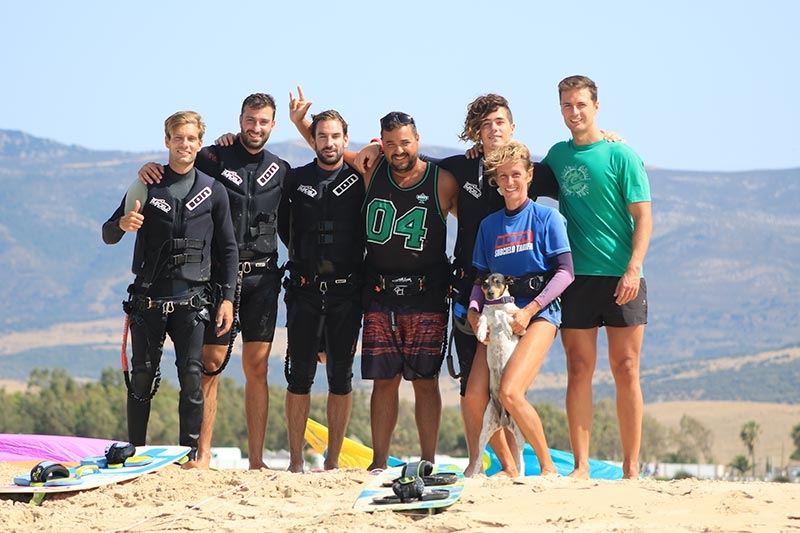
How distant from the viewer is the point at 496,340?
322 inches

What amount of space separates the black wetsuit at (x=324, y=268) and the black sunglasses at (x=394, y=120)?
22.5 inches

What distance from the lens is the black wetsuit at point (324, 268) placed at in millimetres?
9266

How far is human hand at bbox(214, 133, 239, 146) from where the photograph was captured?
9.51 meters

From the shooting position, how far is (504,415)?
324 inches

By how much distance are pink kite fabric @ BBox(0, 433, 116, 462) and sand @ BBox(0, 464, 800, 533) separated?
4.50m

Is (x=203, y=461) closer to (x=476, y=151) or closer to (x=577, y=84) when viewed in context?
(x=476, y=151)

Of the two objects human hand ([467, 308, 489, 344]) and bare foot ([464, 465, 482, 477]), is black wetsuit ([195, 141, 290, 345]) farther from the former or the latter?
bare foot ([464, 465, 482, 477])

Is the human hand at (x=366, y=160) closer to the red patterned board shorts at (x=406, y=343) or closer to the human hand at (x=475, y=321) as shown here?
the red patterned board shorts at (x=406, y=343)

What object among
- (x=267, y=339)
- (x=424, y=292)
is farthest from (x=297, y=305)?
(x=424, y=292)

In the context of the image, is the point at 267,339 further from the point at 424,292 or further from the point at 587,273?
the point at 587,273

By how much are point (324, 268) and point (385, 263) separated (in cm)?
47

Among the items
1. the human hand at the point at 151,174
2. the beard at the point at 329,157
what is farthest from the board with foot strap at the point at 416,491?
the human hand at the point at 151,174

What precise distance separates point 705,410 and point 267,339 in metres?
157

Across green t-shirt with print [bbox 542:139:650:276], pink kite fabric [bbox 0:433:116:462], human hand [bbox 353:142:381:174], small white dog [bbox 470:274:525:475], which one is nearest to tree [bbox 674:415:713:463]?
pink kite fabric [bbox 0:433:116:462]
